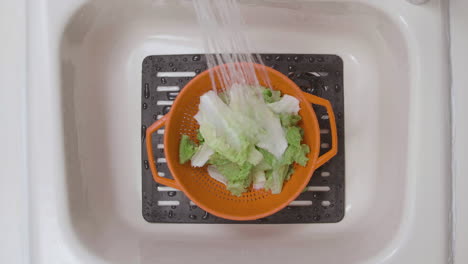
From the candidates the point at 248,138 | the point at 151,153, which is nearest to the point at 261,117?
the point at 248,138

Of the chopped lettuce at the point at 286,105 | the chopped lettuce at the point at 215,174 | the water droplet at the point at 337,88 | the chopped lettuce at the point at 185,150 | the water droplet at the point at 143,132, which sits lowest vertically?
the chopped lettuce at the point at 215,174

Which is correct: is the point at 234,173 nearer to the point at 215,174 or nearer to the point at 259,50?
the point at 215,174

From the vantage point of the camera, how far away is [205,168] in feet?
Answer: 3.12

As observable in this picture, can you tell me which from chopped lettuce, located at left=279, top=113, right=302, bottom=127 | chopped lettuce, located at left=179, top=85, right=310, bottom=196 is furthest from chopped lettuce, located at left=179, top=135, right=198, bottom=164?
chopped lettuce, located at left=279, top=113, right=302, bottom=127

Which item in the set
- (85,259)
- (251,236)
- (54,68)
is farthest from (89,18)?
(251,236)

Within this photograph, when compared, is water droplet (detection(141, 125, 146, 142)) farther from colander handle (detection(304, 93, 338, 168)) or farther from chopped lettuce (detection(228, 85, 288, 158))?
colander handle (detection(304, 93, 338, 168))

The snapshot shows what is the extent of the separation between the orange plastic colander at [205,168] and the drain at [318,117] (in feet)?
0.22

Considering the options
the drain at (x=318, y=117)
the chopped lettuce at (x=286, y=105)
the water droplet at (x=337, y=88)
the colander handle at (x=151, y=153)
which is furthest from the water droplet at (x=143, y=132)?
the water droplet at (x=337, y=88)

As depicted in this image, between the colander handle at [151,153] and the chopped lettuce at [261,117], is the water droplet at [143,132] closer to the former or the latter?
the colander handle at [151,153]

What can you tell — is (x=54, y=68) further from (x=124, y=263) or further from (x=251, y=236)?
(x=251, y=236)

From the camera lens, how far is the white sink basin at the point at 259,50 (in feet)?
2.60

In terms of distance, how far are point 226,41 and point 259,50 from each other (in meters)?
0.14

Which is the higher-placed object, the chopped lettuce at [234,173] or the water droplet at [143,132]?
the water droplet at [143,132]

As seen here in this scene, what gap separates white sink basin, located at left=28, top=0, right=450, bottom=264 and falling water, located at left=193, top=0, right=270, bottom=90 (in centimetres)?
8
